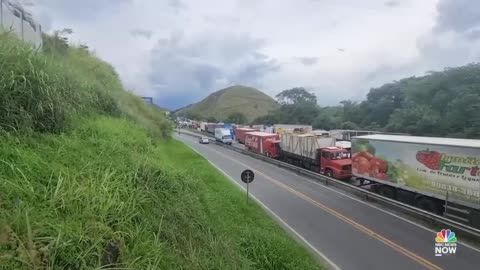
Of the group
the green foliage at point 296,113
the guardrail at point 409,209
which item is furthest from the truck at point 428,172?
the green foliage at point 296,113

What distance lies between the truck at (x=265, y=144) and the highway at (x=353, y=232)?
17934 millimetres

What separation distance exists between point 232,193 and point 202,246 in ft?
47.3

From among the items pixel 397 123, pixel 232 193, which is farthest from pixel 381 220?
pixel 397 123

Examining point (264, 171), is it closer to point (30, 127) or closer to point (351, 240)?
point (351, 240)

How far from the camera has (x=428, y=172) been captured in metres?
19.2

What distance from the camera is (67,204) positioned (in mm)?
4801

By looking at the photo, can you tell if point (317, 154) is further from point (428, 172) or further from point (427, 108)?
point (427, 108)

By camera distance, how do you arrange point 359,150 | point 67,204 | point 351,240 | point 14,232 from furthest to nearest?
point 359,150
point 351,240
point 67,204
point 14,232

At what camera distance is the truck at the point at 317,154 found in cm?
3155

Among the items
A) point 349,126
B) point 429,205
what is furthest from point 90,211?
point 349,126

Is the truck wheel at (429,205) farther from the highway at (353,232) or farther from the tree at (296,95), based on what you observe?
the tree at (296,95)

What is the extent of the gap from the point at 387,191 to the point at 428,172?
4.41m

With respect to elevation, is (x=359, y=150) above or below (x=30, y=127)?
below

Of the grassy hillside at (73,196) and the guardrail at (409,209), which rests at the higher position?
the grassy hillside at (73,196)
